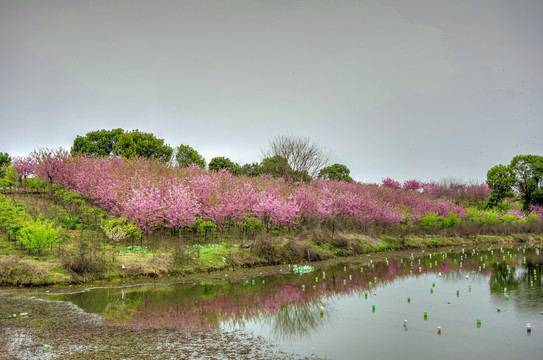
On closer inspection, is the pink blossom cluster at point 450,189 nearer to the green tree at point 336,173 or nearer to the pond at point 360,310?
the green tree at point 336,173

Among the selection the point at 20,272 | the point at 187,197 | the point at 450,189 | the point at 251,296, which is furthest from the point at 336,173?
the point at 20,272

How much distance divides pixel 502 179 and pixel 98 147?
6812 centimetres

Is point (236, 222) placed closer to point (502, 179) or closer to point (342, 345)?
point (342, 345)

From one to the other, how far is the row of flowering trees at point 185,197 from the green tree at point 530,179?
3086cm

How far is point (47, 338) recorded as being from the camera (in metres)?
13.0

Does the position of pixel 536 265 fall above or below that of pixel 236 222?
below

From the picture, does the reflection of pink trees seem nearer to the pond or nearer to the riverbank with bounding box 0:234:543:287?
the pond

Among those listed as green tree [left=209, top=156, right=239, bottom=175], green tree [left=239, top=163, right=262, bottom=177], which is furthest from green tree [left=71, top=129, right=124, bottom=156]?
green tree [left=239, top=163, right=262, bottom=177]

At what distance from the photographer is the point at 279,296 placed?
20.8 m

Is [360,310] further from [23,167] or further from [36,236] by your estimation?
[23,167]

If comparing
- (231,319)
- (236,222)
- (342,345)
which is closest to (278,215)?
(236,222)

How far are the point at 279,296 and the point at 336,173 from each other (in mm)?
64540

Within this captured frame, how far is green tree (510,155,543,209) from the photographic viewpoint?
63188 millimetres

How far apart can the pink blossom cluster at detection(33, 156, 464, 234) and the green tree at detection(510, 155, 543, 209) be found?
3059cm
